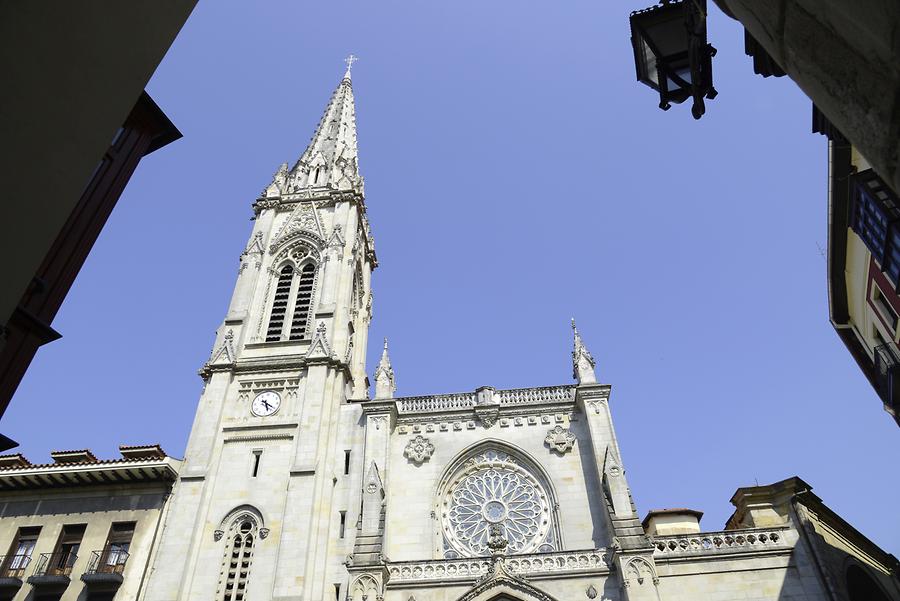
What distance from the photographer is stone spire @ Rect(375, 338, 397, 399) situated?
24.5 m

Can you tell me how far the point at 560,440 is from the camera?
22891 millimetres

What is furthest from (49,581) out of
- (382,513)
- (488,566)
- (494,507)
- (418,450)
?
(494,507)

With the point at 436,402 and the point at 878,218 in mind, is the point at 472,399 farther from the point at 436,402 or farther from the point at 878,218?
the point at 878,218

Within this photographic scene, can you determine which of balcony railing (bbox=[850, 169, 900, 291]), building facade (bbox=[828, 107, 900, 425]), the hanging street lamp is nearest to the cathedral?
building facade (bbox=[828, 107, 900, 425])

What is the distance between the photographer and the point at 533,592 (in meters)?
18.3

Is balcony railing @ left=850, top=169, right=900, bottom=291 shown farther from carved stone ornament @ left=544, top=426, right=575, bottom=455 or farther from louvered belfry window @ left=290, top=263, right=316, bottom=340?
louvered belfry window @ left=290, top=263, right=316, bottom=340

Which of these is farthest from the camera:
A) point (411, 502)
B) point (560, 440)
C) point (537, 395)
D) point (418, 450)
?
point (537, 395)

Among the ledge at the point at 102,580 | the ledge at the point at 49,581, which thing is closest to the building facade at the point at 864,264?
the ledge at the point at 102,580

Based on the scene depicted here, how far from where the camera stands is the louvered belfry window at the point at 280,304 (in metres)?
27.8

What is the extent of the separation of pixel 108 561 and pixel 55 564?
175cm

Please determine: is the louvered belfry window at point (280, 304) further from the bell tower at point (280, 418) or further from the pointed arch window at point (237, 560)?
the pointed arch window at point (237, 560)

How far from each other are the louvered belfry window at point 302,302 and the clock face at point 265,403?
3099 millimetres

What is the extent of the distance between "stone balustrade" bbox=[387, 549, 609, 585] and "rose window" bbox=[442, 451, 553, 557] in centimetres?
148

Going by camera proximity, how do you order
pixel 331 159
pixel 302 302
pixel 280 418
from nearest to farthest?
pixel 280 418, pixel 302 302, pixel 331 159
